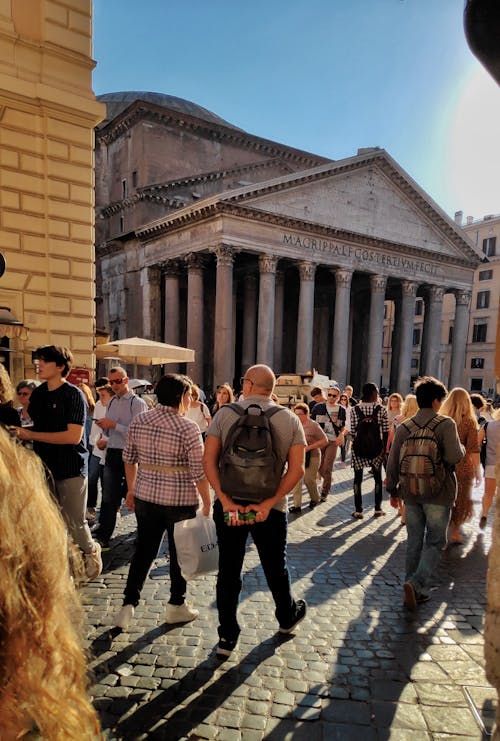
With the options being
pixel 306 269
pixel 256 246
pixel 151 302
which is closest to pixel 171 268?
pixel 151 302

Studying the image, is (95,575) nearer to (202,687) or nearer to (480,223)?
(202,687)

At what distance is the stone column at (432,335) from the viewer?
31906 mm

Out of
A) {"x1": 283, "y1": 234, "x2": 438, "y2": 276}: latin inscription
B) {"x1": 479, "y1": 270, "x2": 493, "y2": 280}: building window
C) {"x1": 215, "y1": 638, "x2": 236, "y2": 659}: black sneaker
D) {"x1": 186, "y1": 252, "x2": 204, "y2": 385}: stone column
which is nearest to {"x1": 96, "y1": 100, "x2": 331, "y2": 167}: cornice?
{"x1": 186, "y1": 252, "x2": 204, "y2": 385}: stone column

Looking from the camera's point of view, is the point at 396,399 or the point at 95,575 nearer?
the point at 95,575

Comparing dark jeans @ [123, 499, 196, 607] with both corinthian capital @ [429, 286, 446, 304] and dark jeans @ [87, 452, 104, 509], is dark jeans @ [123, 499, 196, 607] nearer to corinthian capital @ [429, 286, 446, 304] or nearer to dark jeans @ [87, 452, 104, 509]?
dark jeans @ [87, 452, 104, 509]

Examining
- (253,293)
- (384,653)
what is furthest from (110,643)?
(253,293)

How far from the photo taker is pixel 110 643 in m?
3.28

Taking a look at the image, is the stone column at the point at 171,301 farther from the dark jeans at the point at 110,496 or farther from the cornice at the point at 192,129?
the dark jeans at the point at 110,496

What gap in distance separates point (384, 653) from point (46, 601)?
126 inches

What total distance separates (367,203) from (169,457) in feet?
93.0

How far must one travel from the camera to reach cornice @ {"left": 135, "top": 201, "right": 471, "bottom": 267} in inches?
928

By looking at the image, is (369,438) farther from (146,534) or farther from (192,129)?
(192,129)

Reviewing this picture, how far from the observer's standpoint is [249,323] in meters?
30.2

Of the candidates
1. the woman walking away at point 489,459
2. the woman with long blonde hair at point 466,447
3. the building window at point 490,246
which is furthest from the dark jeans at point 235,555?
the building window at point 490,246
